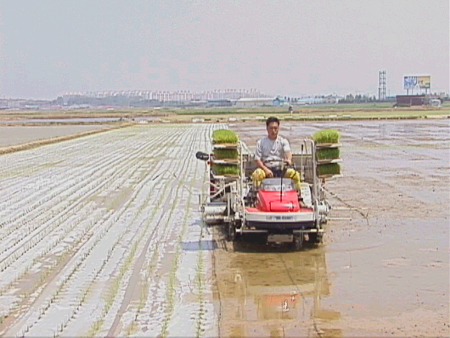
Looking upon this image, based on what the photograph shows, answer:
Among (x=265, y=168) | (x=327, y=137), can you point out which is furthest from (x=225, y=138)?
(x=327, y=137)

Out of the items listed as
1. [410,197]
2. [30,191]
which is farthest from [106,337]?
[30,191]

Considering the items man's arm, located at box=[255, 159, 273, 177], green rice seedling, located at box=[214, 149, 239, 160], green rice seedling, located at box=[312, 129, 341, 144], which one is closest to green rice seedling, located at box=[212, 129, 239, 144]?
green rice seedling, located at box=[214, 149, 239, 160]

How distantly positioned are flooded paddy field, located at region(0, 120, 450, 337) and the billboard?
4828 inches

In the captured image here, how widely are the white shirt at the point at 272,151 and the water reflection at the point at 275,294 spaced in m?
1.23

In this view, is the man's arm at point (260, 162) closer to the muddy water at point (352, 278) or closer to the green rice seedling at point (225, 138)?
the green rice seedling at point (225, 138)

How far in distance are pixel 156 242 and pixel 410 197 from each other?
609 centimetres

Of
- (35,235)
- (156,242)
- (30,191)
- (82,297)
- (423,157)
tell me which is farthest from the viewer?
(423,157)

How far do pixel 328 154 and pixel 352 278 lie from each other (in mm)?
2385

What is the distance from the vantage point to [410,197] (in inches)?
559

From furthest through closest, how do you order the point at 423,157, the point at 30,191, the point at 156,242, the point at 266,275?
the point at 423,157, the point at 30,191, the point at 156,242, the point at 266,275

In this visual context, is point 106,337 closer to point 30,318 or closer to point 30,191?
point 30,318

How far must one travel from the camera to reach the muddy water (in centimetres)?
614

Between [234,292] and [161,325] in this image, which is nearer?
[161,325]

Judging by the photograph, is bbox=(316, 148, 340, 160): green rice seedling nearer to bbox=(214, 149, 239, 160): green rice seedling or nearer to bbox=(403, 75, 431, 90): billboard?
bbox=(214, 149, 239, 160): green rice seedling
